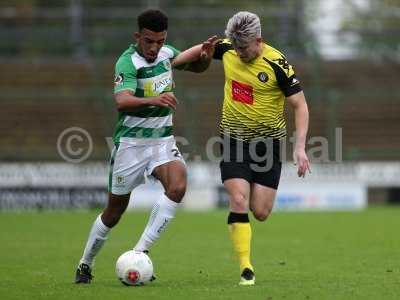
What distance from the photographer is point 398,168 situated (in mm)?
25094

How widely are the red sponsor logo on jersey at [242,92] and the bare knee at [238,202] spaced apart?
91 centimetres

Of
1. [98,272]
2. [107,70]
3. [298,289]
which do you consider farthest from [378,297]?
[107,70]

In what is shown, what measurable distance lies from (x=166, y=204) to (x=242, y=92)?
128 centimetres

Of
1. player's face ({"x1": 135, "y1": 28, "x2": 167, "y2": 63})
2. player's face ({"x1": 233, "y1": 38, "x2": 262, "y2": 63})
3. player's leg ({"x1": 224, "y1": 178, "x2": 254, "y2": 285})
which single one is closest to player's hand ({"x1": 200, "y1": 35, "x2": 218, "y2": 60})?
player's face ({"x1": 233, "y1": 38, "x2": 262, "y2": 63})

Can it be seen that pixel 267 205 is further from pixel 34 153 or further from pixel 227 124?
pixel 34 153

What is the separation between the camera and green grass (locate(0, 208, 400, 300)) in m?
8.48

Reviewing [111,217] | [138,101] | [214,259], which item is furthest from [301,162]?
[214,259]

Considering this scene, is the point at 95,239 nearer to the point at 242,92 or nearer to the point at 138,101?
the point at 138,101

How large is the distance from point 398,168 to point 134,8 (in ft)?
36.9

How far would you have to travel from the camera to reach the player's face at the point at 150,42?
893cm

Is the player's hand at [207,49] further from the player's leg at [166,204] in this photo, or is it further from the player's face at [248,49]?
the player's leg at [166,204]

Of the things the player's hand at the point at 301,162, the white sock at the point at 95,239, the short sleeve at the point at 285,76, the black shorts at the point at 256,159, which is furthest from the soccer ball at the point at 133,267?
the short sleeve at the point at 285,76

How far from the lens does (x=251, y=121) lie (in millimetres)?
9305

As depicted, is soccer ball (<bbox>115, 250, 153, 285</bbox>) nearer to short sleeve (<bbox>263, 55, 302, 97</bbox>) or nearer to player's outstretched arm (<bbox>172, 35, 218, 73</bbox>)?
player's outstretched arm (<bbox>172, 35, 218, 73</bbox>)
